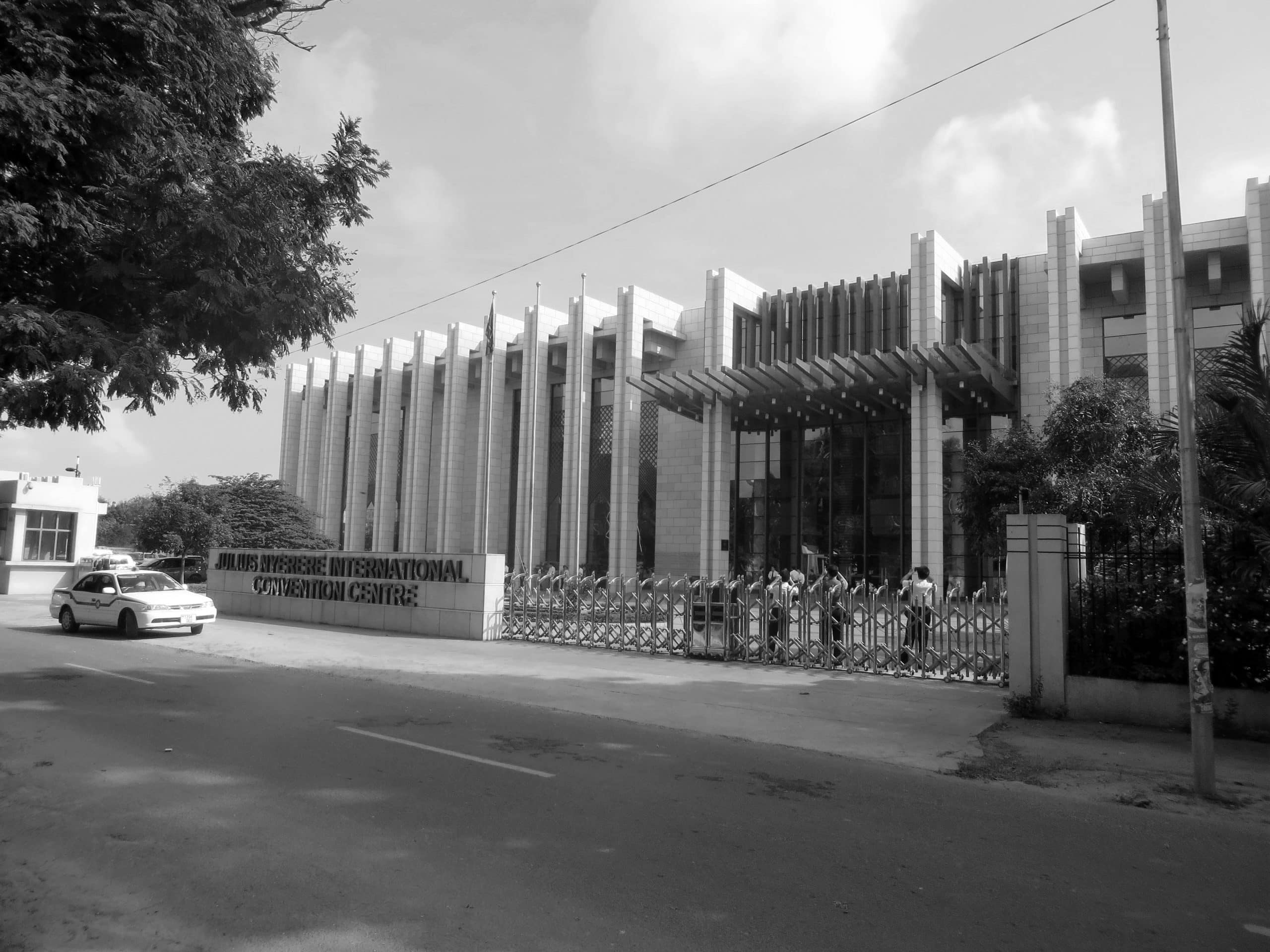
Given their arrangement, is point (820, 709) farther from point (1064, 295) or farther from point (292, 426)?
point (292, 426)

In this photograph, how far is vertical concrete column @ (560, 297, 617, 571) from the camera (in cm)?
3769

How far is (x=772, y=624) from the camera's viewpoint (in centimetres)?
1667

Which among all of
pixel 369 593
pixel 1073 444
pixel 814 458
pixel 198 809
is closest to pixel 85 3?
pixel 198 809

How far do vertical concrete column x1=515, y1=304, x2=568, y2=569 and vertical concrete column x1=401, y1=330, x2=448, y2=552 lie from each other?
6583 millimetres

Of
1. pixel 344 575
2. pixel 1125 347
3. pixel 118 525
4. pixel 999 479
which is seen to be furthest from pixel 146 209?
pixel 118 525

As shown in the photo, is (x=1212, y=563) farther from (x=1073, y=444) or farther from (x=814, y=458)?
(x=814, y=458)

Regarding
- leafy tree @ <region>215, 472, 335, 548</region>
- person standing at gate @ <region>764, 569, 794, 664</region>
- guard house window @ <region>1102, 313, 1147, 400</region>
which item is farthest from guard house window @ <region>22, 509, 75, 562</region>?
guard house window @ <region>1102, 313, 1147, 400</region>

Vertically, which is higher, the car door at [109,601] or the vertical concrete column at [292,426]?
the vertical concrete column at [292,426]

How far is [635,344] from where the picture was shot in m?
36.6

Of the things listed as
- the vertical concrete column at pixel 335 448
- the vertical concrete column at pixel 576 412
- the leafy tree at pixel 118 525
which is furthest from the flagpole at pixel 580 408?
the leafy tree at pixel 118 525

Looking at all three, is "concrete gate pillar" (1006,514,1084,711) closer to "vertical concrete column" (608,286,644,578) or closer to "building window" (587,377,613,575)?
"vertical concrete column" (608,286,644,578)

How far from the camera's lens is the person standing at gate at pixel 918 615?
1476 centimetres

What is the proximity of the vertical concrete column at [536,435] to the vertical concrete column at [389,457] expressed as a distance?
9.69 m

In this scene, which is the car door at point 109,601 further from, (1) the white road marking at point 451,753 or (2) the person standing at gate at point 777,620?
(2) the person standing at gate at point 777,620
